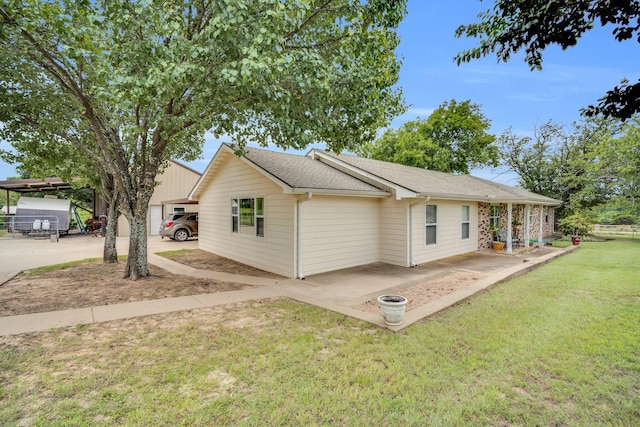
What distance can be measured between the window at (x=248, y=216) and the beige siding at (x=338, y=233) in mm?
1923

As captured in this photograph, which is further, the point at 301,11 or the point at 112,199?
the point at 112,199

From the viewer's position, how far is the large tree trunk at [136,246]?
7809 millimetres

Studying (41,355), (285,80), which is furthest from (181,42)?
(41,355)

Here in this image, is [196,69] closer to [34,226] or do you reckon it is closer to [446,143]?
[34,226]

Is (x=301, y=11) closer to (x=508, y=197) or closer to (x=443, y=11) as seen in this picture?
(x=443, y=11)

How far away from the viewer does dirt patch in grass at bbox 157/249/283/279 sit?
909 cm

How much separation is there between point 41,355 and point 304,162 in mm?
9047

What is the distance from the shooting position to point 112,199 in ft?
33.7

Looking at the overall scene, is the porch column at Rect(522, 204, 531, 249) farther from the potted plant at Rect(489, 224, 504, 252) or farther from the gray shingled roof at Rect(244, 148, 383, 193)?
the gray shingled roof at Rect(244, 148, 383, 193)

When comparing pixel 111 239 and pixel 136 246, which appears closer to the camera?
pixel 136 246

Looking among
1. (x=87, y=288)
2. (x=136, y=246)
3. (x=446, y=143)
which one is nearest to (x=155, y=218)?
(x=136, y=246)

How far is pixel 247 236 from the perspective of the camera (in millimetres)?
10250

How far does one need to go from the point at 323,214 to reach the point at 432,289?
11.6ft

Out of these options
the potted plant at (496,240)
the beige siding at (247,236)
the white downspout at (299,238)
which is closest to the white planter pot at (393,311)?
the white downspout at (299,238)
